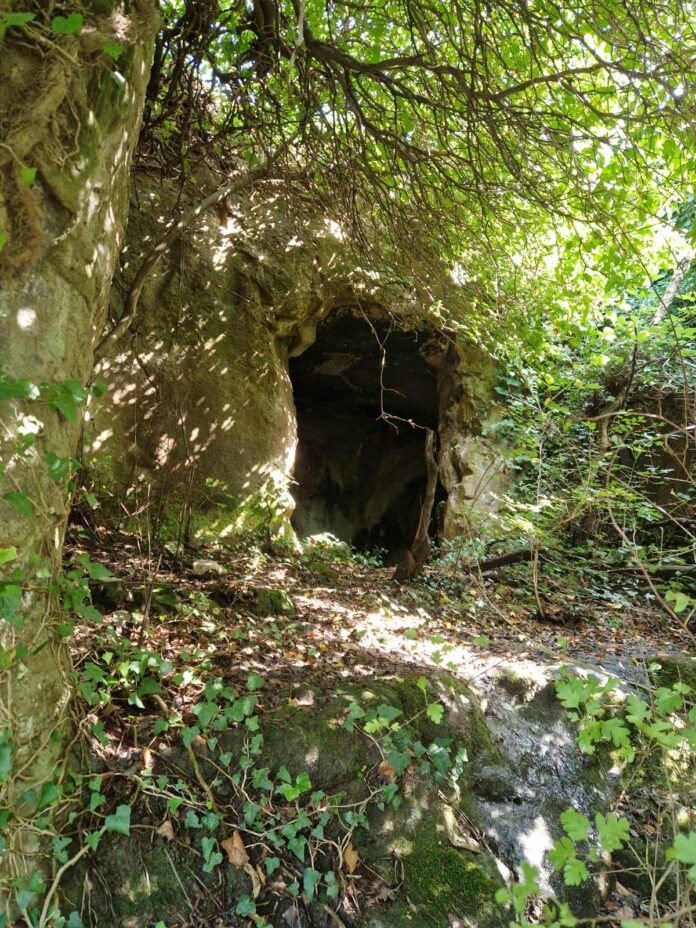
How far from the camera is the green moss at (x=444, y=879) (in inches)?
98.6

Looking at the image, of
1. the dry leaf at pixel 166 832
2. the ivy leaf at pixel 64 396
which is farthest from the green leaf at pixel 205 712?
the ivy leaf at pixel 64 396

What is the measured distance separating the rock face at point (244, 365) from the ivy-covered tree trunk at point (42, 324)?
5.69ft

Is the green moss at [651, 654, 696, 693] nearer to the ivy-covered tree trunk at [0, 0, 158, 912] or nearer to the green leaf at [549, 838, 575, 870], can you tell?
the green leaf at [549, 838, 575, 870]

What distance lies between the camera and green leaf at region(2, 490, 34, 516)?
1.91 metres

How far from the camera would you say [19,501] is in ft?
6.40

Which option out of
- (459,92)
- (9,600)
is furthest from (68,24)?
(459,92)

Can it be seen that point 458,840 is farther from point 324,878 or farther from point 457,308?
point 457,308

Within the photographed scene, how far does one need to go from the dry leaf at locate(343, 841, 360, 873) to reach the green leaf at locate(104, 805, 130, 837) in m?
0.93

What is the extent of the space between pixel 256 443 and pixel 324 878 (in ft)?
13.5

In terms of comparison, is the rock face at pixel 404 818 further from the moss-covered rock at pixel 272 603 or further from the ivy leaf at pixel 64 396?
the ivy leaf at pixel 64 396

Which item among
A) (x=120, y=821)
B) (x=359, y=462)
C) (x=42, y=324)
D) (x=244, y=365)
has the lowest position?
(x=120, y=821)

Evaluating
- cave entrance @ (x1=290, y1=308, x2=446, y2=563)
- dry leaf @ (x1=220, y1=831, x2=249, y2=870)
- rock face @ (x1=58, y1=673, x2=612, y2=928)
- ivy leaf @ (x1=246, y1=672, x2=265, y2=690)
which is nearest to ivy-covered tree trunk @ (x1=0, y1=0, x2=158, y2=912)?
rock face @ (x1=58, y1=673, x2=612, y2=928)

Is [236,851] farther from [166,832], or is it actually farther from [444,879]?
[444,879]

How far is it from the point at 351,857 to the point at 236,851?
0.51m
